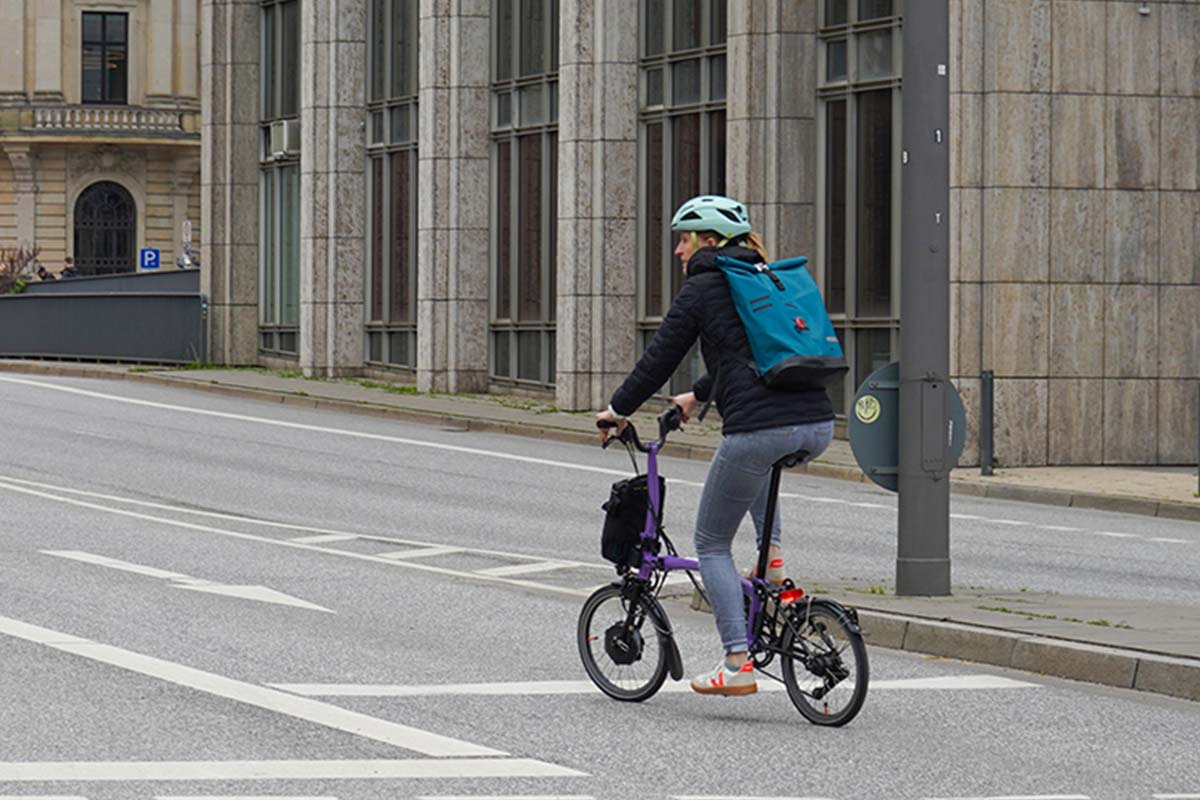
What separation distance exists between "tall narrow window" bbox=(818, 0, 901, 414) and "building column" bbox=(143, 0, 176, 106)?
177ft

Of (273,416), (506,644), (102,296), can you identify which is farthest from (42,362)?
(506,644)

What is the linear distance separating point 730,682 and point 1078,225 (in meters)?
17.0

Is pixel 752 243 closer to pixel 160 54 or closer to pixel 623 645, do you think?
pixel 623 645

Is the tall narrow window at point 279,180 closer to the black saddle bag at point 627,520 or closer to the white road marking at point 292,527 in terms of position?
the white road marking at point 292,527

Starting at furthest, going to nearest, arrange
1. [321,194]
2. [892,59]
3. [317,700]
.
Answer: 1. [321,194]
2. [892,59]
3. [317,700]

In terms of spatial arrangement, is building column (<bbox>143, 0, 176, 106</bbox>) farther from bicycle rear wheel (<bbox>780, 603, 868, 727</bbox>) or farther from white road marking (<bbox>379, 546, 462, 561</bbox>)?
bicycle rear wheel (<bbox>780, 603, 868, 727</bbox>)

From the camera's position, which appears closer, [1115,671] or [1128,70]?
[1115,671]

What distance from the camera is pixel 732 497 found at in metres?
9.56

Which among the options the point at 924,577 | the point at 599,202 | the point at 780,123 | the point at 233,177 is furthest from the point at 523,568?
the point at 233,177

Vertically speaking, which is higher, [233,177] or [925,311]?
[233,177]

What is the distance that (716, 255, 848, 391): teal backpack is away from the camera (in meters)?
9.31

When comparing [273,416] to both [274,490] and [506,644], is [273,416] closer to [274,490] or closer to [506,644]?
[274,490]

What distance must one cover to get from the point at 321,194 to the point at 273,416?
8.45 metres

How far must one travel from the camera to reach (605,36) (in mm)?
31844
